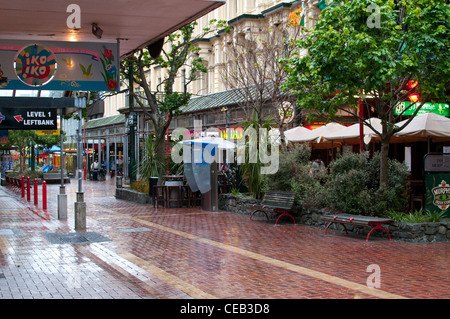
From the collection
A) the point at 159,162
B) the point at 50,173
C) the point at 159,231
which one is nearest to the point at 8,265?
the point at 159,231

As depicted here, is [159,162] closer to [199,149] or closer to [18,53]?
[199,149]

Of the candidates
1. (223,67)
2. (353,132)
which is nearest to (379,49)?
(353,132)

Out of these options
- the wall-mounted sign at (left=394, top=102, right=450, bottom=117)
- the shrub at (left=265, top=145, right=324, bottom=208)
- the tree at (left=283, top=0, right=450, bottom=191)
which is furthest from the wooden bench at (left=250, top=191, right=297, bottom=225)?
the wall-mounted sign at (left=394, top=102, right=450, bottom=117)

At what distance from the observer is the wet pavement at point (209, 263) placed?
25.1ft

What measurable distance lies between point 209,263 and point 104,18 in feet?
19.1

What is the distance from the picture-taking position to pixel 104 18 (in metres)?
11.9

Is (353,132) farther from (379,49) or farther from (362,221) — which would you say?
(362,221)

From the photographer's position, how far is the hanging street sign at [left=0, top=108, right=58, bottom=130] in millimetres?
21469

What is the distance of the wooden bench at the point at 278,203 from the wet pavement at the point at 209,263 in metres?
0.36

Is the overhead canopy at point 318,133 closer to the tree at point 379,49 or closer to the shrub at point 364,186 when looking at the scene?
the shrub at point 364,186

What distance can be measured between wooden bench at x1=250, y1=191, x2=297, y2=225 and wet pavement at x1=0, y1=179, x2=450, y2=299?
1.17ft

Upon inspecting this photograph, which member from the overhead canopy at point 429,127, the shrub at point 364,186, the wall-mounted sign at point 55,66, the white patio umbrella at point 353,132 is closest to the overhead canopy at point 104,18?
the wall-mounted sign at point 55,66

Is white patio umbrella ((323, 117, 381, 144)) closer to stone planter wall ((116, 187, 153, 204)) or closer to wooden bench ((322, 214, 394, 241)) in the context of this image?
wooden bench ((322, 214, 394, 241))

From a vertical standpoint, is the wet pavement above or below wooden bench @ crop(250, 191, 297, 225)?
below
